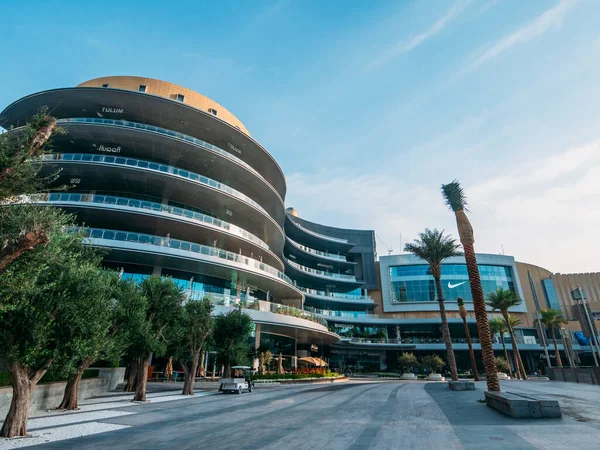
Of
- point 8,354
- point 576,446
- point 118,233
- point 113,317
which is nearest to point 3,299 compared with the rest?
point 8,354

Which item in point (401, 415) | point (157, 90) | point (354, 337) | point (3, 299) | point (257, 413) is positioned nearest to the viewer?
point (3, 299)

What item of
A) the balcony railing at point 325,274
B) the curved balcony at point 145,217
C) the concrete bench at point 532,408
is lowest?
the concrete bench at point 532,408

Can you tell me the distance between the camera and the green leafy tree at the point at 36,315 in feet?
28.6

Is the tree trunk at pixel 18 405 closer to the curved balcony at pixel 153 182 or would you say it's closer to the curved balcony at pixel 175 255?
the curved balcony at pixel 175 255

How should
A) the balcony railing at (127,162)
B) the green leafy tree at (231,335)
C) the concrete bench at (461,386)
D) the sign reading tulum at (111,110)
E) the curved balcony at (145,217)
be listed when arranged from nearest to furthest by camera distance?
the concrete bench at (461,386)
the green leafy tree at (231,335)
the curved balcony at (145,217)
the balcony railing at (127,162)
the sign reading tulum at (111,110)

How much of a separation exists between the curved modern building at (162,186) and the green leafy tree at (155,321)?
27.3ft

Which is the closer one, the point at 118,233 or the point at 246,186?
the point at 118,233

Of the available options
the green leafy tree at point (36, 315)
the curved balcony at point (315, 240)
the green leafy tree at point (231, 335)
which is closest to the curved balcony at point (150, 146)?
the green leafy tree at point (231, 335)

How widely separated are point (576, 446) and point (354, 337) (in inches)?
2194

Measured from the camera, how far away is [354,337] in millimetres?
60125

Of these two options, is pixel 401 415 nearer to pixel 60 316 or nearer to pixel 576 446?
pixel 576 446

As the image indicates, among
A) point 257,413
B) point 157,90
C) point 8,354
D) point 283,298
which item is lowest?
point 257,413

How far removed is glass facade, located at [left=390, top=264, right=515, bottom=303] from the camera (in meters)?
68.8

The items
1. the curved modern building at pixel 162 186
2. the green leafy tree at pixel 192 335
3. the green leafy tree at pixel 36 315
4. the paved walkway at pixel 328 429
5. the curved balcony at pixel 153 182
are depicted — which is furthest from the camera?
the curved balcony at pixel 153 182
